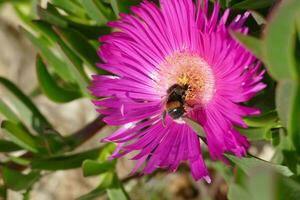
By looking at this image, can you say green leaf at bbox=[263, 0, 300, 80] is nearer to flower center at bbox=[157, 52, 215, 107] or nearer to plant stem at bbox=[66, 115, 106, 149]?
flower center at bbox=[157, 52, 215, 107]

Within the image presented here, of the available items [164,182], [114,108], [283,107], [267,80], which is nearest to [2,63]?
[164,182]

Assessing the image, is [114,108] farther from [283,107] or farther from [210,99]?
[283,107]

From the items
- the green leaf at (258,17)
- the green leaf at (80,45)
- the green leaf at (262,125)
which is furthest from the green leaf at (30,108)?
the green leaf at (258,17)

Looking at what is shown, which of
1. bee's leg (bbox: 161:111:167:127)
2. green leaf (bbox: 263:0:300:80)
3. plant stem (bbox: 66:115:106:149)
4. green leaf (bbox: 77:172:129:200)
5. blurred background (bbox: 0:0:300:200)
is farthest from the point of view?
plant stem (bbox: 66:115:106:149)

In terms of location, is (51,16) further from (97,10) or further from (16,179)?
(16,179)

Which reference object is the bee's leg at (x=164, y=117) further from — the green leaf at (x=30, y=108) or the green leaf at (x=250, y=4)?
the green leaf at (x=30, y=108)

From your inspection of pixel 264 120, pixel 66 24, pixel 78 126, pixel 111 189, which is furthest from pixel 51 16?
pixel 78 126

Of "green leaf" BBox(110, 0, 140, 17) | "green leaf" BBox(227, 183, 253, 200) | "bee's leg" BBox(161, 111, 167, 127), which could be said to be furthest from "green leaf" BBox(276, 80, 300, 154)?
"green leaf" BBox(110, 0, 140, 17)
